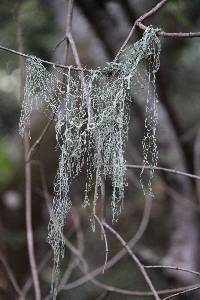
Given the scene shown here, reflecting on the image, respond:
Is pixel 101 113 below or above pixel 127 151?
below

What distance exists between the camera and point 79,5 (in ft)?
5.61

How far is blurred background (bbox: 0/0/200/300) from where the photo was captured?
5.73ft

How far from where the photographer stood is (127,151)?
2068 millimetres

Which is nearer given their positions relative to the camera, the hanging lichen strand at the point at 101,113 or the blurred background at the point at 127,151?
the hanging lichen strand at the point at 101,113

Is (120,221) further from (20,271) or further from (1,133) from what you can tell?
(1,133)

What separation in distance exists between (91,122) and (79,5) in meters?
1.08

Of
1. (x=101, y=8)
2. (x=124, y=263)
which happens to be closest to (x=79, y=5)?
(x=101, y=8)

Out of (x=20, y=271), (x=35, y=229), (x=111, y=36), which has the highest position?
(x=111, y=36)

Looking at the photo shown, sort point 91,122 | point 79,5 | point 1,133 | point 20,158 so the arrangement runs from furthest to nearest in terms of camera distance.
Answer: point 20,158 < point 1,133 < point 79,5 < point 91,122

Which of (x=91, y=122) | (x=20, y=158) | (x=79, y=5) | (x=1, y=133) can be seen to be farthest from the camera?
(x=20, y=158)

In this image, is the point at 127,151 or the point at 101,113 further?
the point at 127,151

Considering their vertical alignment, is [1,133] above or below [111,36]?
below

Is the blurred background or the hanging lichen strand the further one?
the blurred background

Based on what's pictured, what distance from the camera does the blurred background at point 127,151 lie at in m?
1.75
